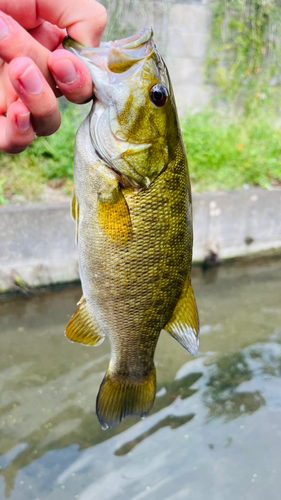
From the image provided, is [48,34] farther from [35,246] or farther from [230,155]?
[230,155]

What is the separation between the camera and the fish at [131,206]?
1099 millimetres

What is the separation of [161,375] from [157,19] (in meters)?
5.38

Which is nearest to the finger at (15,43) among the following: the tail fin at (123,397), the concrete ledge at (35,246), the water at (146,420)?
the tail fin at (123,397)

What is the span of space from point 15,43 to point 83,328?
0.96 metres

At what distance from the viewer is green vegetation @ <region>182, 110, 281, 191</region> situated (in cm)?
488

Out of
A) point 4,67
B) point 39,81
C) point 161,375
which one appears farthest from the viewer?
point 161,375

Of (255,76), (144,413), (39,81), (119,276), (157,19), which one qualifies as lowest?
(144,413)

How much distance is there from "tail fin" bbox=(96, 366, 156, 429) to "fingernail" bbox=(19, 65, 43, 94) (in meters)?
1.09

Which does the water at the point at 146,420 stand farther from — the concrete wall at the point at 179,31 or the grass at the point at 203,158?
the concrete wall at the point at 179,31

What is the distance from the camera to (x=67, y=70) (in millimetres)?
966

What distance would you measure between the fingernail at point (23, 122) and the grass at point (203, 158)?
3029mm

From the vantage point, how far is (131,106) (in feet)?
3.66

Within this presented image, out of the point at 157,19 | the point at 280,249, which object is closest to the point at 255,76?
the point at 157,19

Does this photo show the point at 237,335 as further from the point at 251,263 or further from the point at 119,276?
the point at 119,276
